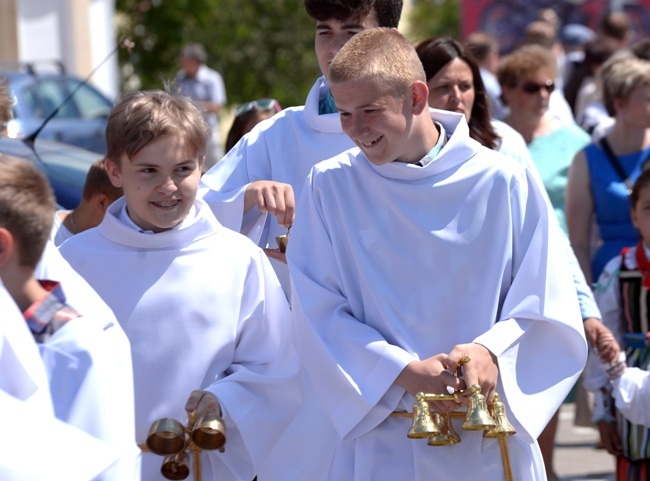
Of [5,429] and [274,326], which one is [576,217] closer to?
[274,326]

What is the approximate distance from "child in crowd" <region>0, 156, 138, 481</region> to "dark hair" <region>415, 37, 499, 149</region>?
7.89 ft

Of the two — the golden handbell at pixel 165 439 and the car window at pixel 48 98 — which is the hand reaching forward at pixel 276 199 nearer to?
the golden handbell at pixel 165 439

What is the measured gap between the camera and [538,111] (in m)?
7.02

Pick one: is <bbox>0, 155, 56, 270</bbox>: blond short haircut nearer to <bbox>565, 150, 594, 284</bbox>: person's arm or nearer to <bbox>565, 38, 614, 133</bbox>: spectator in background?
<bbox>565, 150, 594, 284</bbox>: person's arm

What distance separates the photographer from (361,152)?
3.86m

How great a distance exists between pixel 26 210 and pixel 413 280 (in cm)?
122

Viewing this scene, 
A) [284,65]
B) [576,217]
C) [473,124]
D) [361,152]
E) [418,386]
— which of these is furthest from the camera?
[284,65]

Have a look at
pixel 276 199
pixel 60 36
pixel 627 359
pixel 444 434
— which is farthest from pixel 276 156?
pixel 60 36

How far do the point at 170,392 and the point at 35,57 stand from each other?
62.9 ft

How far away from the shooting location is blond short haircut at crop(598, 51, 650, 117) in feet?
21.5

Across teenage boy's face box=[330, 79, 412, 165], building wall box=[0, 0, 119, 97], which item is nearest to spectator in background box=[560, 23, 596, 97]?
teenage boy's face box=[330, 79, 412, 165]

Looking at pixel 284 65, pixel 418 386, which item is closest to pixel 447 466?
pixel 418 386

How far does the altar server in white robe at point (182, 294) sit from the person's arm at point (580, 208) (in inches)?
108

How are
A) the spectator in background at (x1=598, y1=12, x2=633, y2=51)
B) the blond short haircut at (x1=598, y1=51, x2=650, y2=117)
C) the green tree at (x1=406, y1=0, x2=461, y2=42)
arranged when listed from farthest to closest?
the green tree at (x1=406, y1=0, x2=461, y2=42) → the spectator in background at (x1=598, y1=12, x2=633, y2=51) → the blond short haircut at (x1=598, y1=51, x2=650, y2=117)
